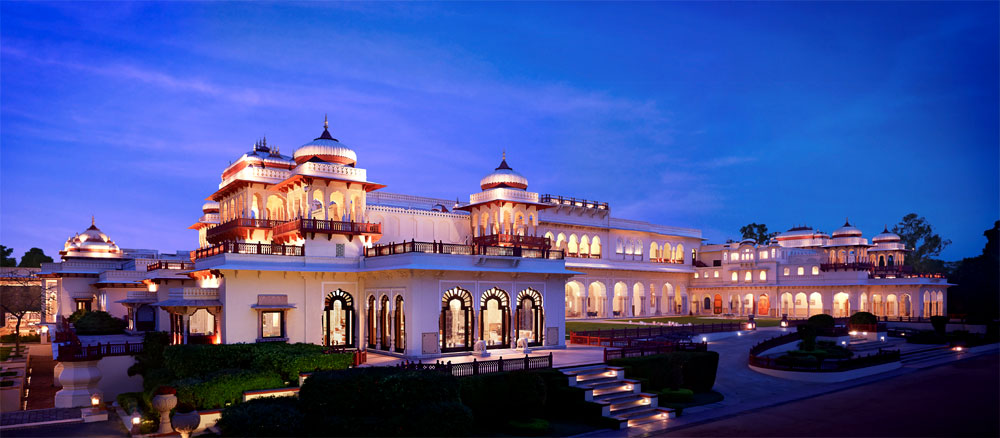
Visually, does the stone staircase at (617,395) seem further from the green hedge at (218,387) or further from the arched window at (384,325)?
the green hedge at (218,387)

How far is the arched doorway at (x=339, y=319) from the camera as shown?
29.0 m

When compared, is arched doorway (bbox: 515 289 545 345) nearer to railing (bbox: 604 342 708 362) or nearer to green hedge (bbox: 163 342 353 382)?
railing (bbox: 604 342 708 362)

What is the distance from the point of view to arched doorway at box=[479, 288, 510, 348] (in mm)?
28969

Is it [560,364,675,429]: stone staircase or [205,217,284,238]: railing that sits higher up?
[205,217,284,238]: railing

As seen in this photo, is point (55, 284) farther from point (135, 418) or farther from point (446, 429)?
point (446, 429)

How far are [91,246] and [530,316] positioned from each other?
33.1m

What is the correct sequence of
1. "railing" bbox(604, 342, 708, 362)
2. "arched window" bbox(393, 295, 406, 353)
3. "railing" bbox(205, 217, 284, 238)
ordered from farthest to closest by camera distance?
"railing" bbox(205, 217, 284, 238), "arched window" bbox(393, 295, 406, 353), "railing" bbox(604, 342, 708, 362)

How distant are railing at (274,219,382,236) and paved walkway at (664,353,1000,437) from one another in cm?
1579

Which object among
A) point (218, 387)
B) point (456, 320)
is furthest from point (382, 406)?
point (456, 320)

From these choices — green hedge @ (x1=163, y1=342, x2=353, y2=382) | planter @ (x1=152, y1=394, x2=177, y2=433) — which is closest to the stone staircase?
green hedge @ (x1=163, y1=342, x2=353, y2=382)

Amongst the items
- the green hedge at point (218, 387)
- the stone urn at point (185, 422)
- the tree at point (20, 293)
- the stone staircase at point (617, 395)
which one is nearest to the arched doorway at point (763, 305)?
the stone staircase at point (617, 395)

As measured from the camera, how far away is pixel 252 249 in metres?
26.5

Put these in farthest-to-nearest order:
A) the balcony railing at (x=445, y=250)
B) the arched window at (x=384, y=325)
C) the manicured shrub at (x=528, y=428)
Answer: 1. the arched window at (x=384, y=325)
2. the balcony railing at (x=445, y=250)
3. the manicured shrub at (x=528, y=428)

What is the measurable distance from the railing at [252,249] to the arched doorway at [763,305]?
49719mm
